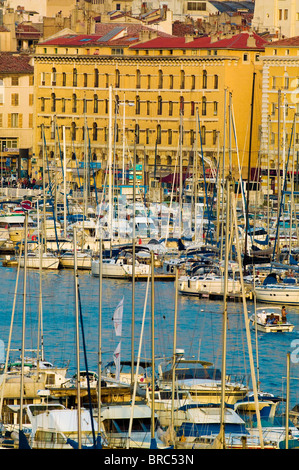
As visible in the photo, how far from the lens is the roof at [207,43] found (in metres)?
76.4

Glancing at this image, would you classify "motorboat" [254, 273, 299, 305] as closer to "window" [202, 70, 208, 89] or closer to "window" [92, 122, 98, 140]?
"window" [202, 70, 208, 89]

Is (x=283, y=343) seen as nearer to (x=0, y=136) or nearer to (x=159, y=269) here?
(x=159, y=269)

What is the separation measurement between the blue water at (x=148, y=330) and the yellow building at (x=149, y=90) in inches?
1188

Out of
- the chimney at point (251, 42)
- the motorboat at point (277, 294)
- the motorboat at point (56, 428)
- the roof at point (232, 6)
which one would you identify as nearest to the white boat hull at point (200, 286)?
the motorboat at point (277, 294)

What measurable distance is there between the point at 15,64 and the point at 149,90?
1108cm

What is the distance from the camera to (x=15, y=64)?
86.6 m

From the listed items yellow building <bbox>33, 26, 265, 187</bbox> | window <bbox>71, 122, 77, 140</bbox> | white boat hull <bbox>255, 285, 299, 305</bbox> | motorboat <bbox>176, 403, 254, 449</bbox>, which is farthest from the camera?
window <bbox>71, 122, 77, 140</bbox>

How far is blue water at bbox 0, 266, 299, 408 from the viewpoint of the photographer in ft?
107

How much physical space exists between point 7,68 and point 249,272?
4339cm

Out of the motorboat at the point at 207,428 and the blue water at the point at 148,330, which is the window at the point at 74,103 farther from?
the motorboat at the point at 207,428

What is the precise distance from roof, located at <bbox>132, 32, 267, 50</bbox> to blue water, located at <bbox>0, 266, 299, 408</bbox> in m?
30.9

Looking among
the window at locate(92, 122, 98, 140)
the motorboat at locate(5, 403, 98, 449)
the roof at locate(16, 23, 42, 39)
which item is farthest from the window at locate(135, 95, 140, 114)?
the motorboat at locate(5, 403, 98, 449)
